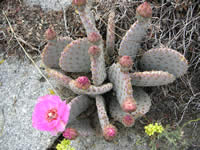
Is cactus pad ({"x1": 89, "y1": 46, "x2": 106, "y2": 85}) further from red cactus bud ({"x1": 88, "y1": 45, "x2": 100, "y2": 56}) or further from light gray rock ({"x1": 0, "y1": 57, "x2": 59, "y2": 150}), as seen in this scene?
light gray rock ({"x1": 0, "y1": 57, "x2": 59, "y2": 150})

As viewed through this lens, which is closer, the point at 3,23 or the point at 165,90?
the point at 165,90

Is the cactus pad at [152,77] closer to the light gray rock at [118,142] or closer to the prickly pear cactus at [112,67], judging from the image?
the prickly pear cactus at [112,67]

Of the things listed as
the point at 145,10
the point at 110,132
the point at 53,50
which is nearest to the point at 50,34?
the point at 53,50

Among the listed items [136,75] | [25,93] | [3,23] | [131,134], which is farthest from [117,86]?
[3,23]

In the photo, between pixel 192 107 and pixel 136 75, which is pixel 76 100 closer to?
pixel 136 75

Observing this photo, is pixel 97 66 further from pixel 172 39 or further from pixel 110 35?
pixel 172 39
